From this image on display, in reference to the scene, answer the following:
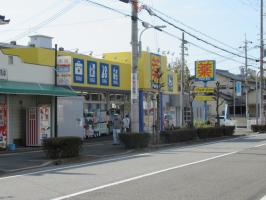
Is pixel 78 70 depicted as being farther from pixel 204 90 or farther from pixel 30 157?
pixel 204 90

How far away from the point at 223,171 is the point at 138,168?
103 inches

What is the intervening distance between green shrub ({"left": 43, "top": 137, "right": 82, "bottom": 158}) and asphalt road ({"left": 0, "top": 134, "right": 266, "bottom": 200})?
1.47m

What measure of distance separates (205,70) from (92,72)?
15.4 metres

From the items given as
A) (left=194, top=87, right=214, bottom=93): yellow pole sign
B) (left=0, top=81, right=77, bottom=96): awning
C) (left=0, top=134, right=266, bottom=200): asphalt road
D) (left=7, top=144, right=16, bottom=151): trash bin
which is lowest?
(left=0, top=134, right=266, bottom=200): asphalt road

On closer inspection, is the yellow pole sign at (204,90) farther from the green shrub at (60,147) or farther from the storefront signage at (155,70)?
the green shrub at (60,147)

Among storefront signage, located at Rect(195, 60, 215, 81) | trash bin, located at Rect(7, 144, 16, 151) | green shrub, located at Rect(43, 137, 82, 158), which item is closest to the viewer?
green shrub, located at Rect(43, 137, 82, 158)

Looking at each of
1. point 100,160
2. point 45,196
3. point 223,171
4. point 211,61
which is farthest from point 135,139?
point 211,61

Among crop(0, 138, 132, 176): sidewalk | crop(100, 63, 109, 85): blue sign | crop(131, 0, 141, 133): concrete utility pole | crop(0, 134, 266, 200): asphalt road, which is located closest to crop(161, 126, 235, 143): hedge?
crop(0, 138, 132, 176): sidewalk

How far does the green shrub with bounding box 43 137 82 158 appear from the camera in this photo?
18172 millimetres

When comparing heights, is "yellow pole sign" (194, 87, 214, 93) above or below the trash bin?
above

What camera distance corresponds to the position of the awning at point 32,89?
21438mm

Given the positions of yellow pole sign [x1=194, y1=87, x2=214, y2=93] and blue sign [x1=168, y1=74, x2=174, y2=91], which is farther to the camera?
yellow pole sign [x1=194, y1=87, x2=214, y2=93]

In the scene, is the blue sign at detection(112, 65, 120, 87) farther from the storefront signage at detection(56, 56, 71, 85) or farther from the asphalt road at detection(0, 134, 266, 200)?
the asphalt road at detection(0, 134, 266, 200)

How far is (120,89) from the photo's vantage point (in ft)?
105
